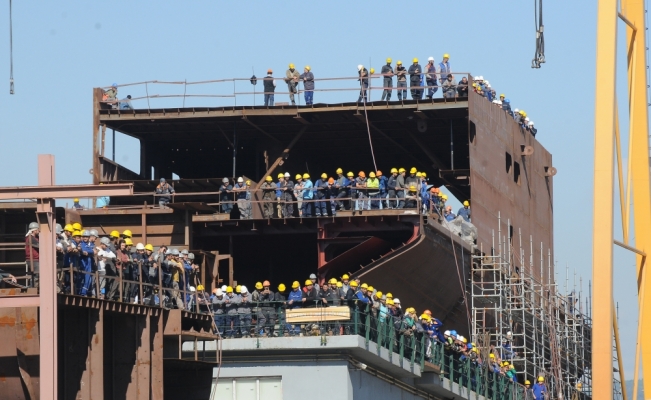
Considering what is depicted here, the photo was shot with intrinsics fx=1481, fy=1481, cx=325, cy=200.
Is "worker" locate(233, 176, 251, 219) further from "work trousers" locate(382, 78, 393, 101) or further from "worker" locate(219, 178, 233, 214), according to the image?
"work trousers" locate(382, 78, 393, 101)

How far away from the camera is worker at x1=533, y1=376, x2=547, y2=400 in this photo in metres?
50.5

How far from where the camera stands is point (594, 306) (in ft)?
87.4

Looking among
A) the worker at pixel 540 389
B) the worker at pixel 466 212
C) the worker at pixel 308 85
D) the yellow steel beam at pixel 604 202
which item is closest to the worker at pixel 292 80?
the worker at pixel 308 85

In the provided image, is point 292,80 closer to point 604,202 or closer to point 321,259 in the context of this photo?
point 321,259

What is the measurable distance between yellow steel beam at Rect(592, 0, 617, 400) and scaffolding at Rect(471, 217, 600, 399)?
79.8 ft

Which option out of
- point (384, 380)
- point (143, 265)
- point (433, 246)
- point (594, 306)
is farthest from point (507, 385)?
point (594, 306)

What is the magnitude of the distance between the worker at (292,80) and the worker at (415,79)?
165 inches

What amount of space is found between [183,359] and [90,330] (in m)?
5.10

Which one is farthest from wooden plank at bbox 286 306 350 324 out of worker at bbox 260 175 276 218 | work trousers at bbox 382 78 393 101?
work trousers at bbox 382 78 393 101

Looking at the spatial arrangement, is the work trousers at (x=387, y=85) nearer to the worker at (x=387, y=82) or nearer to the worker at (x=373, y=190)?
the worker at (x=387, y=82)

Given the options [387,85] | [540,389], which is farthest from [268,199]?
[540,389]

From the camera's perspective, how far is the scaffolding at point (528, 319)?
5300 cm

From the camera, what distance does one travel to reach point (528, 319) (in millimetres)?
57844

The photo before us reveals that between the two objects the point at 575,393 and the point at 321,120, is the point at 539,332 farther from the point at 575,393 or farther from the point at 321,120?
the point at 321,120
